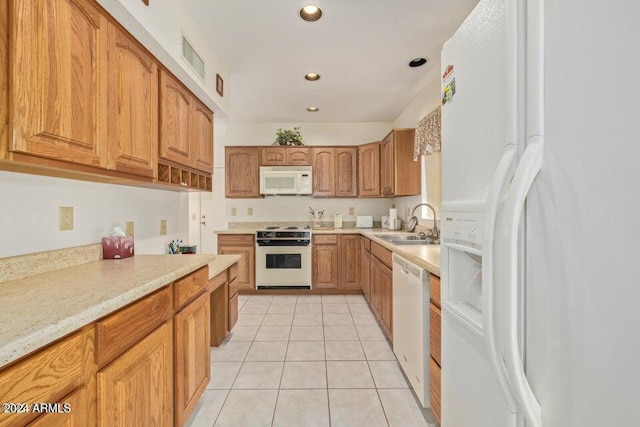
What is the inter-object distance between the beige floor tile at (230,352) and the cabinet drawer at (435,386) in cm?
144

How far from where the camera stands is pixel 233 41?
2410mm

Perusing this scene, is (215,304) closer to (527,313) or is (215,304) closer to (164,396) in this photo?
(164,396)

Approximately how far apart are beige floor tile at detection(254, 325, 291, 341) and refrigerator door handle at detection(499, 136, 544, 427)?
227cm

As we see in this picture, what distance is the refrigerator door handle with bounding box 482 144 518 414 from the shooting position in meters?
0.69

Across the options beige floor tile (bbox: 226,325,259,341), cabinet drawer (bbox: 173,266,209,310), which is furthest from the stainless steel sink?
cabinet drawer (bbox: 173,266,209,310)

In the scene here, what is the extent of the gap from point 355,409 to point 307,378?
0.42m

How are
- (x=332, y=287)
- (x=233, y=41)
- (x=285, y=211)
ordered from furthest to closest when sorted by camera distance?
(x=285, y=211) → (x=332, y=287) → (x=233, y=41)

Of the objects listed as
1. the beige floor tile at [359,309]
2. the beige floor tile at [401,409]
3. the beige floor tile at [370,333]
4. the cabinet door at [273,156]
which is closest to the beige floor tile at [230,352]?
the beige floor tile at [370,333]

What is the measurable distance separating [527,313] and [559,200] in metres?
0.28

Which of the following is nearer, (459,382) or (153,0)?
(459,382)

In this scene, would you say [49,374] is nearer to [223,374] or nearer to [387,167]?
[223,374]

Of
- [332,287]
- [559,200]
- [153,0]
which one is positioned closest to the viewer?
[559,200]

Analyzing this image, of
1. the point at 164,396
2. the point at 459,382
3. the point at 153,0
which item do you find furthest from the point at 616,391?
the point at 153,0

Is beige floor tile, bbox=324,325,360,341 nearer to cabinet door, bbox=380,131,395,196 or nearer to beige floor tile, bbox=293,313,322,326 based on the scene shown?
beige floor tile, bbox=293,313,322,326
